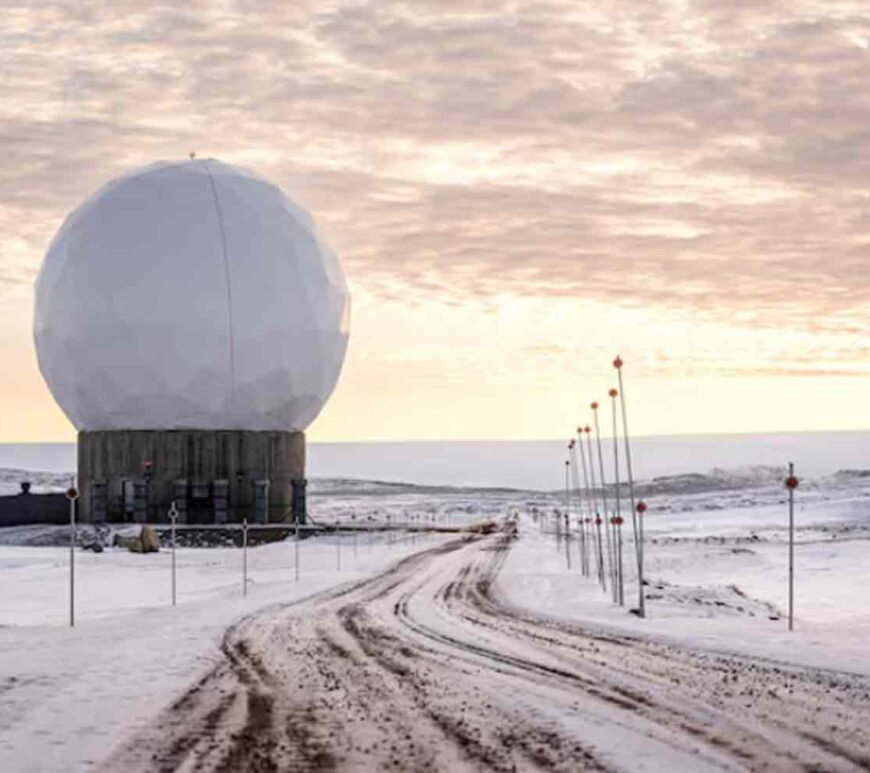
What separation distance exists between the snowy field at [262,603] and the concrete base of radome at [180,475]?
2753 mm

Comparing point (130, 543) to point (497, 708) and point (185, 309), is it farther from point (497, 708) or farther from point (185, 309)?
point (497, 708)

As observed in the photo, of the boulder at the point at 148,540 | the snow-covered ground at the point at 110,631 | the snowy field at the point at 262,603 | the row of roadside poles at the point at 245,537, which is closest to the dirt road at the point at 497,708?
the snow-covered ground at the point at 110,631

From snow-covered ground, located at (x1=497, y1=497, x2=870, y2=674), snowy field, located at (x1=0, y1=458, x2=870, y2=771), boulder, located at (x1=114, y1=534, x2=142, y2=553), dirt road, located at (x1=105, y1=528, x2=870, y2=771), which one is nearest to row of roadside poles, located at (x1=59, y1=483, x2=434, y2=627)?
snowy field, located at (x1=0, y1=458, x2=870, y2=771)

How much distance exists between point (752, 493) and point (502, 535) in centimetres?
5834

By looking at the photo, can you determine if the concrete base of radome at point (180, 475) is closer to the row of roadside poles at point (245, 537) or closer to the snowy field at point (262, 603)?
the row of roadside poles at point (245, 537)

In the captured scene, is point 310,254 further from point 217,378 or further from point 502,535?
point 502,535

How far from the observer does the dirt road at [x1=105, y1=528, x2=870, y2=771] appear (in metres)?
13.1

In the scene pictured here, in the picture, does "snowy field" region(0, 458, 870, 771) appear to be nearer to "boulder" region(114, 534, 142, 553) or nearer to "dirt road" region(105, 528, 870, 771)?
"boulder" region(114, 534, 142, 553)

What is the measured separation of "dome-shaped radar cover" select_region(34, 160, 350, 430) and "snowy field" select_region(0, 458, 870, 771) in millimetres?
6544

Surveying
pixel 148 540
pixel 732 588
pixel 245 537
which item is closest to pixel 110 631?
pixel 245 537

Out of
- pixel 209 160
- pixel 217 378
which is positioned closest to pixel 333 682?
pixel 217 378

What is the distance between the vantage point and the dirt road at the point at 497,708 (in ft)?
43.0

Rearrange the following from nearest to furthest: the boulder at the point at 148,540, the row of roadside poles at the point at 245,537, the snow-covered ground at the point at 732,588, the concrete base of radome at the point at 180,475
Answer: the snow-covered ground at the point at 732,588
the row of roadside poles at the point at 245,537
the boulder at the point at 148,540
the concrete base of radome at the point at 180,475

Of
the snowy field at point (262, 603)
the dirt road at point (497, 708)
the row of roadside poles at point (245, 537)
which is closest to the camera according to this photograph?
the dirt road at point (497, 708)
